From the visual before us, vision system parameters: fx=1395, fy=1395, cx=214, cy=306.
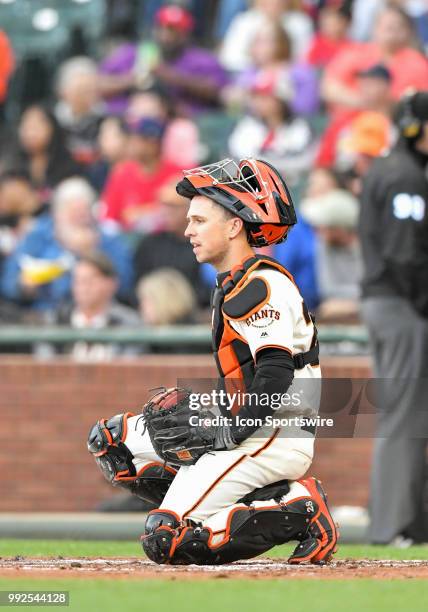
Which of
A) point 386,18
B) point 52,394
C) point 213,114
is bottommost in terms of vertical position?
point 52,394

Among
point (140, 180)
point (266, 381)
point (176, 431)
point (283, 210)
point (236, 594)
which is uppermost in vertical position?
point (283, 210)

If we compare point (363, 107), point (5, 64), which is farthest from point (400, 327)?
point (5, 64)

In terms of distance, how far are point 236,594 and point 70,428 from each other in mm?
6644

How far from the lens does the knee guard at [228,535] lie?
5.62m

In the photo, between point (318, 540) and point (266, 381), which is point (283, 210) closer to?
point (266, 381)

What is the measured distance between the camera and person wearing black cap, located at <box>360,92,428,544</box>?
8672mm

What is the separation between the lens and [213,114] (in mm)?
14172

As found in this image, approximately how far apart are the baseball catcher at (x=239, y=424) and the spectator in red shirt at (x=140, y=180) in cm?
694

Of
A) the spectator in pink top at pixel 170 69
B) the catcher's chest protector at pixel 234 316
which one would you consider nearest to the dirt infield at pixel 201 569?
the catcher's chest protector at pixel 234 316

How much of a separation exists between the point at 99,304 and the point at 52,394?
0.83m

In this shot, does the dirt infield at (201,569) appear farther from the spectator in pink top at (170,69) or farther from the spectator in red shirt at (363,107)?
the spectator in pink top at (170,69)

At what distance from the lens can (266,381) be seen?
5.52 meters

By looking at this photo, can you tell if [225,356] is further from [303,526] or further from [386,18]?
[386,18]

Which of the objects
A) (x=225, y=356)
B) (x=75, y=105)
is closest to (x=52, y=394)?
(x=75, y=105)
